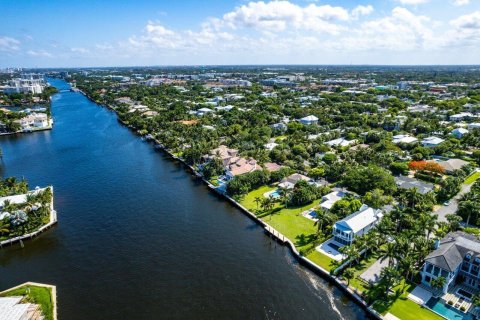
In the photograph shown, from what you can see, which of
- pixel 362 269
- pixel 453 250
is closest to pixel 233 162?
pixel 362 269

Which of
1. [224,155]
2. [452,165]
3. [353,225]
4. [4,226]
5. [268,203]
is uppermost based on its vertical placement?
[224,155]

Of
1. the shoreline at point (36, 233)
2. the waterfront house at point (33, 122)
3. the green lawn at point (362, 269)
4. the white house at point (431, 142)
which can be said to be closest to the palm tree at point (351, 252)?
the green lawn at point (362, 269)

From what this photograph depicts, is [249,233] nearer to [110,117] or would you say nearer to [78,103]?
[110,117]

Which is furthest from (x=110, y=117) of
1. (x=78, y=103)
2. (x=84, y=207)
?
(x=84, y=207)

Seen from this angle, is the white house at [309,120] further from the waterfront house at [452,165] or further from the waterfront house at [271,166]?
the waterfront house at [452,165]

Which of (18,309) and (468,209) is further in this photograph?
(468,209)

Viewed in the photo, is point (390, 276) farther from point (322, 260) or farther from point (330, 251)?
point (330, 251)

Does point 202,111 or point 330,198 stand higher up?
point 202,111
